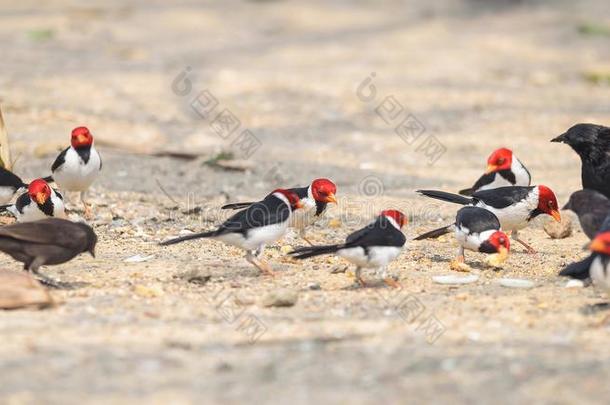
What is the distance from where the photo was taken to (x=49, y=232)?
6.46m

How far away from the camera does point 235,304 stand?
20.2 feet

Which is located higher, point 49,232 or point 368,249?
point 49,232

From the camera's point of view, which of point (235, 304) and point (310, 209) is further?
point (310, 209)

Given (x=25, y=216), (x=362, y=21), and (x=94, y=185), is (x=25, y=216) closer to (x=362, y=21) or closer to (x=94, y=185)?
(x=94, y=185)

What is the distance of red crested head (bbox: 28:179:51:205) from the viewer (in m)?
8.10

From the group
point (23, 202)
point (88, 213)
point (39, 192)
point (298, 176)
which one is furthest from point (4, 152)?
point (298, 176)

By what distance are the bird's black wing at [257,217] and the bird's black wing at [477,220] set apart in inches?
50.0

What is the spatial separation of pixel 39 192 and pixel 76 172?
3.44ft

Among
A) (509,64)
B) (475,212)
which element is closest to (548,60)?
(509,64)

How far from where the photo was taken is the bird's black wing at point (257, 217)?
6871mm

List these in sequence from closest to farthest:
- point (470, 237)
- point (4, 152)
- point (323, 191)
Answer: point (470, 237) → point (323, 191) → point (4, 152)

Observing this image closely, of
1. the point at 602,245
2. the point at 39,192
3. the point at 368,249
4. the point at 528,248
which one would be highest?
the point at 39,192

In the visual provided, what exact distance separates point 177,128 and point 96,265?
5.49 meters

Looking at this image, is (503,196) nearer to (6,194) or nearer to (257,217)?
(257,217)
